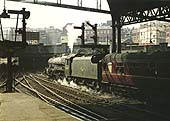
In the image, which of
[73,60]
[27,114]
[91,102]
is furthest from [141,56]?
[73,60]

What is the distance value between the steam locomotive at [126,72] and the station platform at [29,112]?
6.33 metres

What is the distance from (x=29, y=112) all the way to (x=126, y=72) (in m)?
9.47

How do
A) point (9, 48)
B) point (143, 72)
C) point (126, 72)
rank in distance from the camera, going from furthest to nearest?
point (126, 72) → point (9, 48) → point (143, 72)

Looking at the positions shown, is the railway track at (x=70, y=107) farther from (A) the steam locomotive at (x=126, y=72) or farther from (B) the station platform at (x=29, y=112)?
(A) the steam locomotive at (x=126, y=72)

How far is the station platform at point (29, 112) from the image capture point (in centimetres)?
1033

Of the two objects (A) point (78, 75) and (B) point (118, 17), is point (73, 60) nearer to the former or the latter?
(A) point (78, 75)

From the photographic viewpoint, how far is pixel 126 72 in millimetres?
19719

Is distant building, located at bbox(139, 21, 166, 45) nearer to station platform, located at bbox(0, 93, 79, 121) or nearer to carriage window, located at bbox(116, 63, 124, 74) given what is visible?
carriage window, located at bbox(116, 63, 124, 74)

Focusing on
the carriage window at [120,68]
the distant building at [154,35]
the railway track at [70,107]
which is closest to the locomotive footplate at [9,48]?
the railway track at [70,107]

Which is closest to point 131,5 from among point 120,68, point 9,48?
point 120,68

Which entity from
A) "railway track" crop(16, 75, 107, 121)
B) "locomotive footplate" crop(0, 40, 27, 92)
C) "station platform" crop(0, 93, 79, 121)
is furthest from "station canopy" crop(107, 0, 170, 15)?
"station platform" crop(0, 93, 79, 121)

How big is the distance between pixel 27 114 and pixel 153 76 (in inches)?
316

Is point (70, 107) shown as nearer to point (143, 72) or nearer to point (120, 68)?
point (143, 72)

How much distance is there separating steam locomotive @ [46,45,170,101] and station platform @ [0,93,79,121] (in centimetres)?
633
